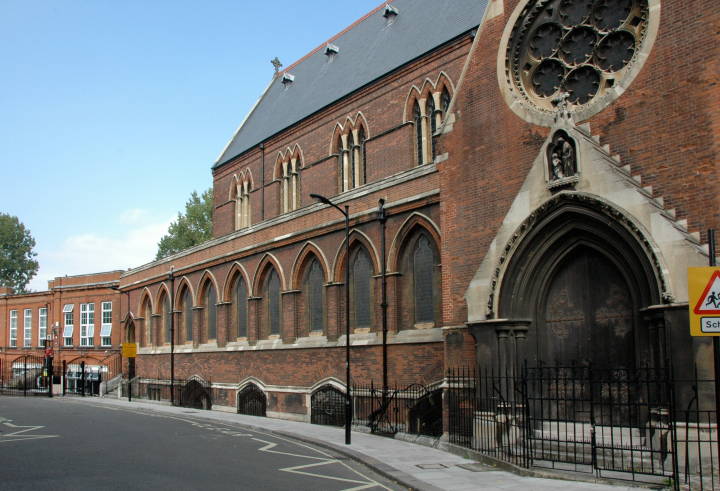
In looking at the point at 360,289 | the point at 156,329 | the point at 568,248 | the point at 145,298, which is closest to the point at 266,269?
the point at 360,289

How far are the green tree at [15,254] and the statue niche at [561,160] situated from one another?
85.3 m

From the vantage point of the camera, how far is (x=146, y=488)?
460 inches

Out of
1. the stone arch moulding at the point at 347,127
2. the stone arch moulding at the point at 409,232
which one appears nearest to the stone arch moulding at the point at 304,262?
the stone arch moulding at the point at 409,232

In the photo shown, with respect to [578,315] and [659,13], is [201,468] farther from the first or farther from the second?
[659,13]

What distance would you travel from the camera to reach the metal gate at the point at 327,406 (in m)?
23.6

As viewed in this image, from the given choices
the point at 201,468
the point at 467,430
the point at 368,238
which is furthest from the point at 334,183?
the point at 201,468

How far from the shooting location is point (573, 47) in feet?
51.4

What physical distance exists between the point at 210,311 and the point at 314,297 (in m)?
9.23

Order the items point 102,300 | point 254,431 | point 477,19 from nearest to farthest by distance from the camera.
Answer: point 254,431, point 477,19, point 102,300

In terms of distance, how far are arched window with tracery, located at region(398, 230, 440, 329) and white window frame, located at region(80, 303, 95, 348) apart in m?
34.1

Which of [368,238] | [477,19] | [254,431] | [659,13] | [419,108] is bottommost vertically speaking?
[254,431]

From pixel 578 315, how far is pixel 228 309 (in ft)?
64.1

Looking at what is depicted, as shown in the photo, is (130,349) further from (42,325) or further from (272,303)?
(42,325)

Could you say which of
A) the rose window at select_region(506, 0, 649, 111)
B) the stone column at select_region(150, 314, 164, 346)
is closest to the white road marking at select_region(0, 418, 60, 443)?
the rose window at select_region(506, 0, 649, 111)
